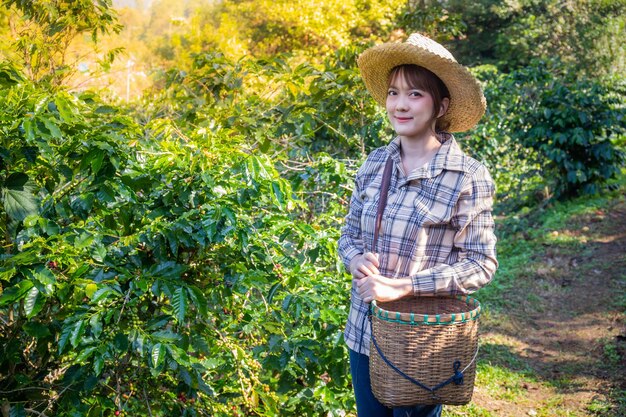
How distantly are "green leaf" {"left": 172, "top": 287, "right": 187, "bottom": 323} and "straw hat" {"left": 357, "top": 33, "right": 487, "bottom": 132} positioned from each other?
2.91ft

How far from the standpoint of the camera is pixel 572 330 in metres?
4.91

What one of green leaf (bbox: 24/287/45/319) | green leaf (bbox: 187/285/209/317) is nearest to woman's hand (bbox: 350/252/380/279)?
green leaf (bbox: 187/285/209/317)

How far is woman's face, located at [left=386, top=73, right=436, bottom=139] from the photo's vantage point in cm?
192

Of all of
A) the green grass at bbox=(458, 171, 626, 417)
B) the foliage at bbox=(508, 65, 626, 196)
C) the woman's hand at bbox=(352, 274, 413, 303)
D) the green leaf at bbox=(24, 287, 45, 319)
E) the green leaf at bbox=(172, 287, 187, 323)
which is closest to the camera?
the woman's hand at bbox=(352, 274, 413, 303)

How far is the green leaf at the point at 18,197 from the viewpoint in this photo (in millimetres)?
2061

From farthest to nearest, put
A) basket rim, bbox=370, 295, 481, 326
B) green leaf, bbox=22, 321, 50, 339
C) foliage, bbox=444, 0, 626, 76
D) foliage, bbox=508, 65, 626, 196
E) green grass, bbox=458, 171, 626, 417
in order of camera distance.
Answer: foliage, bbox=444, 0, 626, 76 → foliage, bbox=508, 65, 626, 196 → green grass, bbox=458, 171, 626, 417 → green leaf, bbox=22, 321, 50, 339 → basket rim, bbox=370, 295, 481, 326

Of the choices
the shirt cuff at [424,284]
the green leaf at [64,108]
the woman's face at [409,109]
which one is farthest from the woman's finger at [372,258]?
the green leaf at [64,108]

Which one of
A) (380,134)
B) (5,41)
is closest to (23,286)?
(5,41)

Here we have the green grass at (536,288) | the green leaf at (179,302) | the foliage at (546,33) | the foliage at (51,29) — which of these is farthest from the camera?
the foliage at (546,33)

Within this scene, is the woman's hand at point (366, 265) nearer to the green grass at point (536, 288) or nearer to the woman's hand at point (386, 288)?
the woman's hand at point (386, 288)

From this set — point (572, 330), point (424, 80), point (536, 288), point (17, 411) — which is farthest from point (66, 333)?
point (536, 288)

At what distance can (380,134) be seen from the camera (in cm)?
454

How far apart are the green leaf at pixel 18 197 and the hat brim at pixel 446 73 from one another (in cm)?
109

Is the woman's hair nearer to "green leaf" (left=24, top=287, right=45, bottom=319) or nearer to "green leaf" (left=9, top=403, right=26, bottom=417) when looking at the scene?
"green leaf" (left=24, top=287, right=45, bottom=319)
